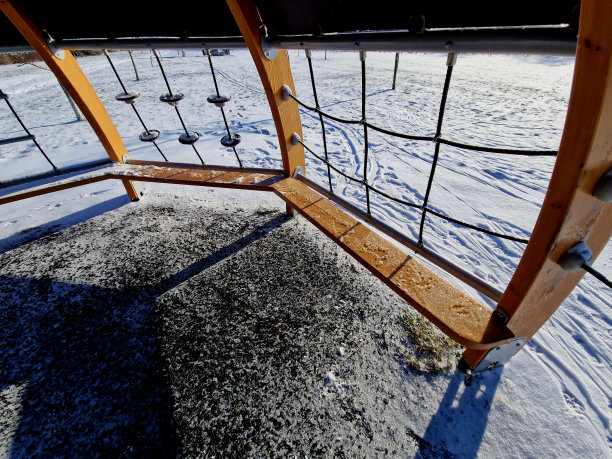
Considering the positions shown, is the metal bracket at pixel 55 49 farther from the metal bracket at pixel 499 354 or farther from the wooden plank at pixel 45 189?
the metal bracket at pixel 499 354

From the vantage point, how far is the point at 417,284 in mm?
1412

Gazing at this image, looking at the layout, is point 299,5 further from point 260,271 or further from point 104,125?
point 104,125

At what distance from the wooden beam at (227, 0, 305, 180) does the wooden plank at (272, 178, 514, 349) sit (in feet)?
1.64

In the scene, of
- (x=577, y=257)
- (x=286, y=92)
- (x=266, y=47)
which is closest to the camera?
(x=577, y=257)

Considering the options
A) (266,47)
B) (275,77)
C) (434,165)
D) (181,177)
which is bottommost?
(181,177)

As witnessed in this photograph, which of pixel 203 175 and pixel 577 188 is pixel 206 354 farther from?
pixel 577 188

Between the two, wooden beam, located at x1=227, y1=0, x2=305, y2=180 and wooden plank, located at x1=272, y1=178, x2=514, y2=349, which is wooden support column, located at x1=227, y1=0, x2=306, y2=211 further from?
wooden plank, located at x1=272, y1=178, x2=514, y2=349

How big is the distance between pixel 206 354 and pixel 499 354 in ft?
5.34

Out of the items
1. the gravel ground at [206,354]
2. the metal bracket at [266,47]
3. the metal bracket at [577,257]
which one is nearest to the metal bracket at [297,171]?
the gravel ground at [206,354]

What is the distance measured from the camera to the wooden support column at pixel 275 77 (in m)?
1.44

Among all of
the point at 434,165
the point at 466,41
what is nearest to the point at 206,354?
the point at 434,165

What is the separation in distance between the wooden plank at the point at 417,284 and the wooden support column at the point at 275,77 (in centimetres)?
50

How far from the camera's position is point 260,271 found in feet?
7.15

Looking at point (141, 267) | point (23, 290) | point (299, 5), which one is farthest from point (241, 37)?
point (23, 290)
